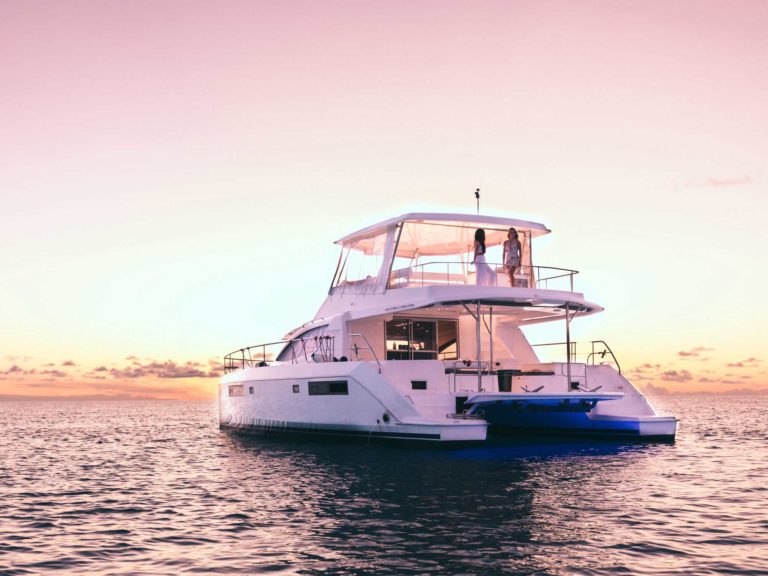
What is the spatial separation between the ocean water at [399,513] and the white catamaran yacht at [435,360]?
1.00 m

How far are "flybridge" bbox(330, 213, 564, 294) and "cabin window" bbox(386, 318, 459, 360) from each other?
1.54 meters

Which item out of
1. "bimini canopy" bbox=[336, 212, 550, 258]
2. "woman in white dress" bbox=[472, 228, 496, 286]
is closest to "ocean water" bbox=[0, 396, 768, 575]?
"woman in white dress" bbox=[472, 228, 496, 286]

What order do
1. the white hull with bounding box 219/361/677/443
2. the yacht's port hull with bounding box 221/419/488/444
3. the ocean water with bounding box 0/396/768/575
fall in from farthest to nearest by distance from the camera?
the white hull with bounding box 219/361/677/443 < the yacht's port hull with bounding box 221/419/488/444 < the ocean water with bounding box 0/396/768/575

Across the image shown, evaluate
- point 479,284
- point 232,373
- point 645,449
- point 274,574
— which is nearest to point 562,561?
point 274,574

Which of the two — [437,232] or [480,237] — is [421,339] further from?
[480,237]

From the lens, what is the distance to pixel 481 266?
83.0 feet

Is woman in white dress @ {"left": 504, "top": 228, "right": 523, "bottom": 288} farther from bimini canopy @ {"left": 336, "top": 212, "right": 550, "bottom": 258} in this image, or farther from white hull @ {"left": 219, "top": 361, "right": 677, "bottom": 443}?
white hull @ {"left": 219, "top": 361, "right": 677, "bottom": 443}

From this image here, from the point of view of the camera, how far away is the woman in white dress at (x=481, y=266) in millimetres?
25266

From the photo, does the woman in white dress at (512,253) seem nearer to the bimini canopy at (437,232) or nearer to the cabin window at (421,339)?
the bimini canopy at (437,232)

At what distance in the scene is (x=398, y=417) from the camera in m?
21.3

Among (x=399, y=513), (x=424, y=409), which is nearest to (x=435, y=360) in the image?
(x=424, y=409)

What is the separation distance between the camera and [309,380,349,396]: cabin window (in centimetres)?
2330

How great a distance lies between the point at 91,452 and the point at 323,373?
11.1 meters

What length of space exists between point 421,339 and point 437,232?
146 inches
